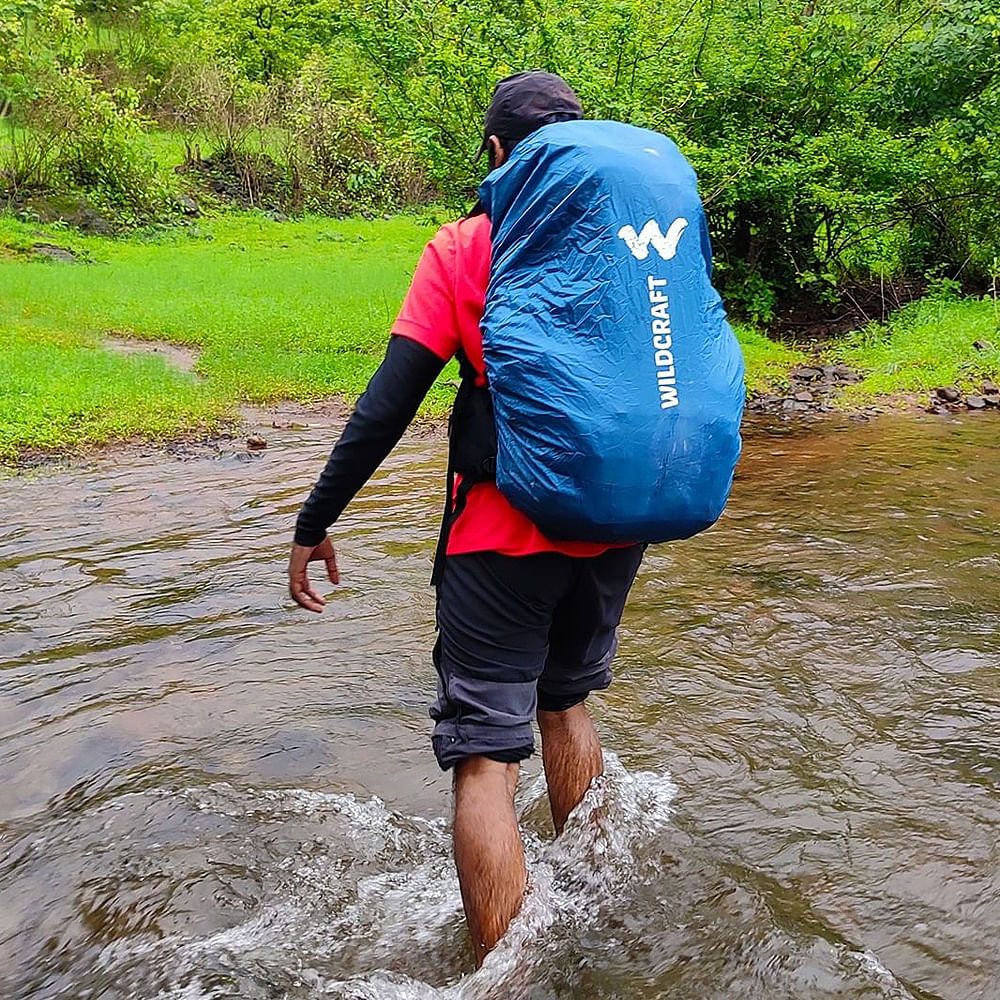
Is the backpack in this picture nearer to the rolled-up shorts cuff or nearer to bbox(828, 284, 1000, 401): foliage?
the rolled-up shorts cuff

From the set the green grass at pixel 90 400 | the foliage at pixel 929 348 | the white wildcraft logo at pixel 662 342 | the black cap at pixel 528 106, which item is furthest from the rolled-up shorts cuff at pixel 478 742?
the foliage at pixel 929 348

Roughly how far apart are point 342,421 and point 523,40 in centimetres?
466

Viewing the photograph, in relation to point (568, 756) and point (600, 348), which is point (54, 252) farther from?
point (600, 348)

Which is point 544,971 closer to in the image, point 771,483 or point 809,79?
point 771,483

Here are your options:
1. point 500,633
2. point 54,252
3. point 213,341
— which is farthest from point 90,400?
point 54,252

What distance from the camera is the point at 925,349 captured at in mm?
11523

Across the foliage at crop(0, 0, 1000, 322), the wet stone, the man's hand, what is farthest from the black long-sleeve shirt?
the wet stone

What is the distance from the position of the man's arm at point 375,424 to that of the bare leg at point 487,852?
0.70 m

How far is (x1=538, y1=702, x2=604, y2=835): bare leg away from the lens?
10.1 ft

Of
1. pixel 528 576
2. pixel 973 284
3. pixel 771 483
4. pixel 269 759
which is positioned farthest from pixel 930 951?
pixel 973 284

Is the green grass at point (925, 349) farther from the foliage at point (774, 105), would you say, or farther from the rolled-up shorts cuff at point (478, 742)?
the rolled-up shorts cuff at point (478, 742)

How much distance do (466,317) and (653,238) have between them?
0.44 m

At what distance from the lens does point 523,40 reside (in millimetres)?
10891

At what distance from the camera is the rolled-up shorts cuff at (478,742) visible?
2564mm
